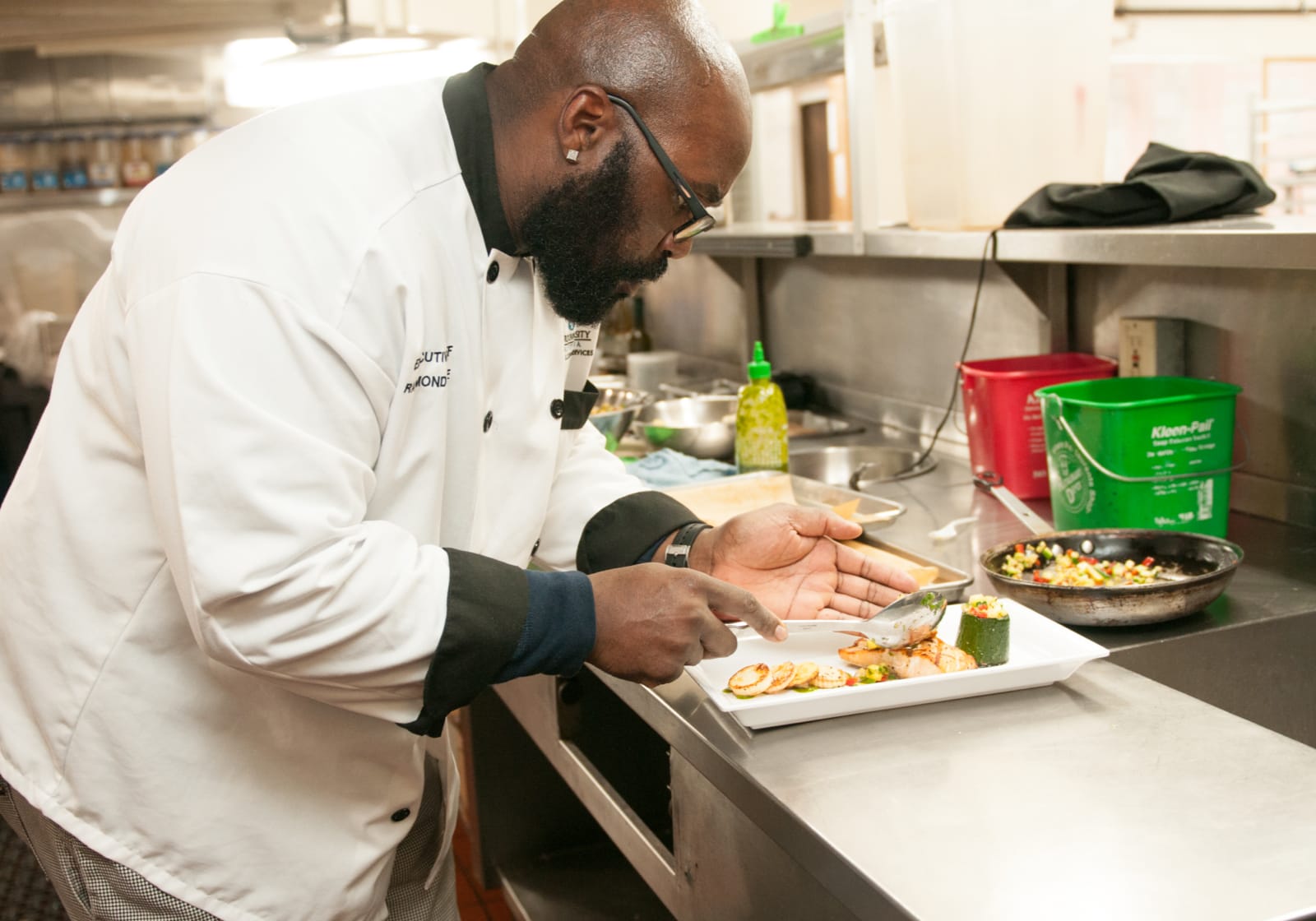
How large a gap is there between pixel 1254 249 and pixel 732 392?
1860 mm

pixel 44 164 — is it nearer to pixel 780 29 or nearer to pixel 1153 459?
pixel 780 29

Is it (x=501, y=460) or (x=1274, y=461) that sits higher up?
(x=501, y=460)

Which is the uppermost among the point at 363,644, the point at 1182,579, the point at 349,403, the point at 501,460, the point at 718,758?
the point at 349,403

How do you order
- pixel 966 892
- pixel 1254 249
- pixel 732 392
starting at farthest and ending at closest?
pixel 732 392
pixel 1254 249
pixel 966 892

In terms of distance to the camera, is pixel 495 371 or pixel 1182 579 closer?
pixel 495 371

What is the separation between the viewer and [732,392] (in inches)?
136

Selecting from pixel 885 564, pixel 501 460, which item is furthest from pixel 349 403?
pixel 885 564

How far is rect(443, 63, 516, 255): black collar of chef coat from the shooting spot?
1305mm

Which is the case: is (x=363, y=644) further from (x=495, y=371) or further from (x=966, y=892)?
(x=966, y=892)

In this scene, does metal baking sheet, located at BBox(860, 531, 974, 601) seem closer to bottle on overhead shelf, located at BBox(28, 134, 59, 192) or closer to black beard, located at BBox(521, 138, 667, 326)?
black beard, located at BBox(521, 138, 667, 326)

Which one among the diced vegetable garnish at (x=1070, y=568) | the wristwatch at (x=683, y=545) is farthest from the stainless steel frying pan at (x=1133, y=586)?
the wristwatch at (x=683, y=545)

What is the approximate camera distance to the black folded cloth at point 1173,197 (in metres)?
2.04

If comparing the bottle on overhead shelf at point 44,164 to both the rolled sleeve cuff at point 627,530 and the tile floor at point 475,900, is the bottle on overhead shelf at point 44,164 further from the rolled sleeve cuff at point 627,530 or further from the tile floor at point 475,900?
the rolled sleeve cuff at point 627,530

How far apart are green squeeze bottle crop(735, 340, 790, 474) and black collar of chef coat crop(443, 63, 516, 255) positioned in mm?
1243
